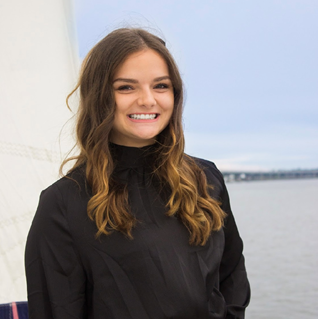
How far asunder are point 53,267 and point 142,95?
0.60 metres

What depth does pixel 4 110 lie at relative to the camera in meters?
2.02

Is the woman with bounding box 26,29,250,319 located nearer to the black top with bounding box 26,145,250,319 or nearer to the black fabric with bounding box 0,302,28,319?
the black top with bounding box 26,145,250,319

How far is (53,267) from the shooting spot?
5.04ft

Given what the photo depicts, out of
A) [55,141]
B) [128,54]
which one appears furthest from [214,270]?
[55,141]

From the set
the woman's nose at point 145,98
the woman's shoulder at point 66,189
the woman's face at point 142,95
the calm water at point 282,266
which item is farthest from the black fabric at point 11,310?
the calm water at point 282,266

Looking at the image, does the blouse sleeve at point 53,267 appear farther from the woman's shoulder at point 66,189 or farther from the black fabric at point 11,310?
the black fabric at point 11,310

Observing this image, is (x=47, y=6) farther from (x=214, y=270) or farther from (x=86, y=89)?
(x=214, y=270)

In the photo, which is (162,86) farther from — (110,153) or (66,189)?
(66,189)

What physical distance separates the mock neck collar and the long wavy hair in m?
0.02

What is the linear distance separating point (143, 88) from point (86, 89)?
8.2 inches

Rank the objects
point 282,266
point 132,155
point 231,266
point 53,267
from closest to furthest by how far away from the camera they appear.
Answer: point 53,267
point 132,155
point 231,266
point 282,266

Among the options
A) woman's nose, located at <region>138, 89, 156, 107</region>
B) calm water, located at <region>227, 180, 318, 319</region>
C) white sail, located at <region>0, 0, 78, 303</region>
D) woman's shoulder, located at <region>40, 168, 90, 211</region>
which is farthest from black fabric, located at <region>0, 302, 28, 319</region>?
calm water, located at <region>227, 180, 318, 319</region>

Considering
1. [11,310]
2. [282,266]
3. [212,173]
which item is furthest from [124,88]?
[282,266]

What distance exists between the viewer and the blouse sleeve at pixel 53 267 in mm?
1529
